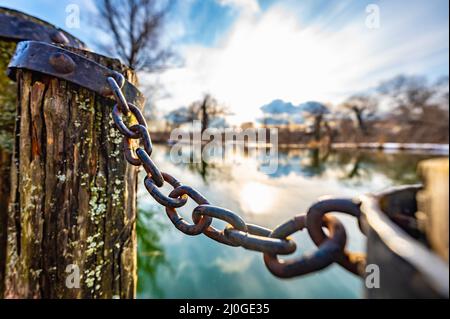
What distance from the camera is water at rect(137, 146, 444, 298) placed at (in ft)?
11.3

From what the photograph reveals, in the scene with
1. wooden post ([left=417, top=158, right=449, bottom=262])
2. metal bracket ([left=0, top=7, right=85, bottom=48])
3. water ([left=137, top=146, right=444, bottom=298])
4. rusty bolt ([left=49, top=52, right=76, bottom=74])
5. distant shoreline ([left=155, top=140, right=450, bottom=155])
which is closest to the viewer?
wooden post ([left=417, top=158, right=449, bottom=262])

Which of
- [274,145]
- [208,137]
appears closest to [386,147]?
[274,145]

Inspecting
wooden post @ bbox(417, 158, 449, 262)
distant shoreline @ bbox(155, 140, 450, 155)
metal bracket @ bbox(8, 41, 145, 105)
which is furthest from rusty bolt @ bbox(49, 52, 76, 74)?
distant shoreline @ bbox(155, 140, 450, 155)

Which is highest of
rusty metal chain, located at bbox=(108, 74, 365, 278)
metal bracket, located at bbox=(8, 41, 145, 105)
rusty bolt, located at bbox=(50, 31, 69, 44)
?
rusty bolt, located at bbox=(50, 31, 69, 44)

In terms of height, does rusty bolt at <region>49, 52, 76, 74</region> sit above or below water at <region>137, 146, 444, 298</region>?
above

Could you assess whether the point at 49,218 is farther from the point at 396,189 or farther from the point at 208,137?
the point at 208,137

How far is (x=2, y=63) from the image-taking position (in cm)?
81

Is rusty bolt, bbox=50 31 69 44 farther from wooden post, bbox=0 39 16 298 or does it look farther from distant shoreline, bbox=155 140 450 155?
distant shoreline, bbox=155 140 450 155

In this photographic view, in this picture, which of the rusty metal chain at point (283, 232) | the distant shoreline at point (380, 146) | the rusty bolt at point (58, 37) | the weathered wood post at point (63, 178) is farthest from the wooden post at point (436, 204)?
the distant shoreline at point (380, 146)

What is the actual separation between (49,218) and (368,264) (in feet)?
2.52

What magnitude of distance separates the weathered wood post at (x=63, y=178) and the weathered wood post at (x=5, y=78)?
191mm

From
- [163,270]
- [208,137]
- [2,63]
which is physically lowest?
[163,270]

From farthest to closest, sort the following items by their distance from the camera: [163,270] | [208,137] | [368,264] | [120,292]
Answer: [208,137]
[163,270]
[120,292]
[368,264]

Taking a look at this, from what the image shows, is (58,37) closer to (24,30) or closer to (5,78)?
(24,30)
